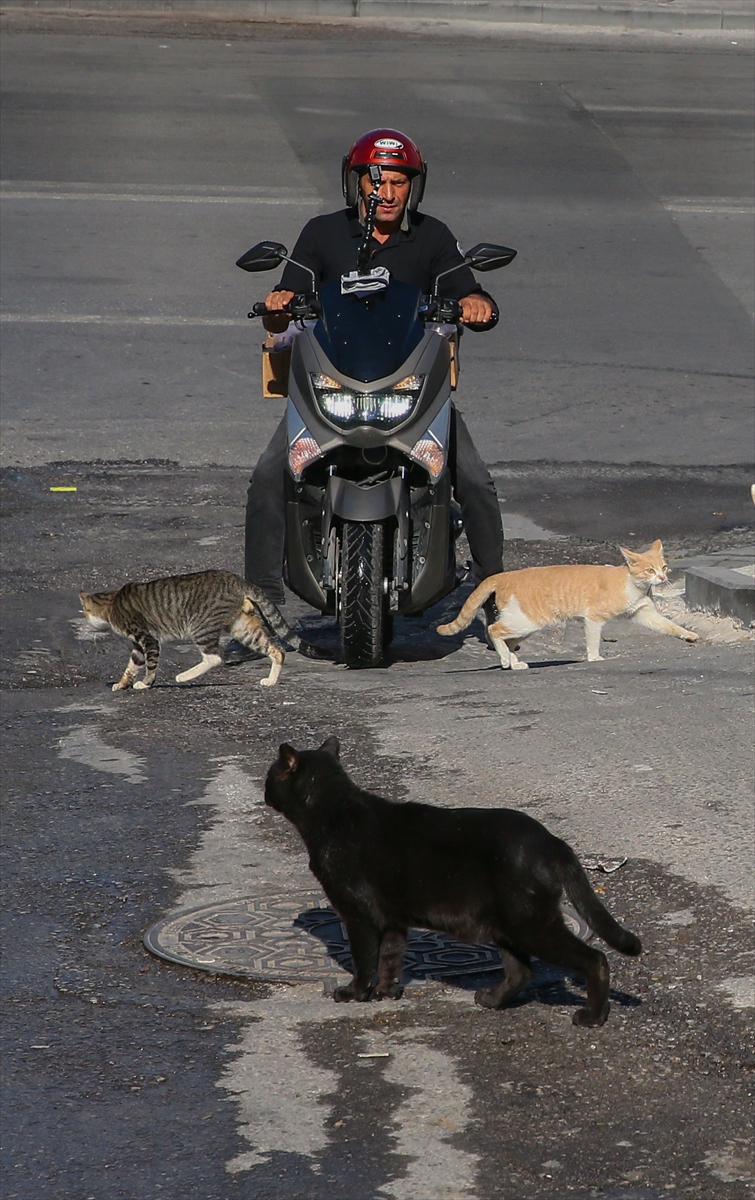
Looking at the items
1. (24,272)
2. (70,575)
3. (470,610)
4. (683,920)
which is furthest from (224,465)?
(683,920)

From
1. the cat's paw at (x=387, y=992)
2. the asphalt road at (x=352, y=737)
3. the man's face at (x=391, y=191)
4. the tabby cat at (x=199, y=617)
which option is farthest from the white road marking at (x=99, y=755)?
the man's face at (x=391, y=191)

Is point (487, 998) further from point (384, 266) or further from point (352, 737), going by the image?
point (384, 266)

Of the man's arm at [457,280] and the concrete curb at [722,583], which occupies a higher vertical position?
Answer: the man's arm at [457,280]

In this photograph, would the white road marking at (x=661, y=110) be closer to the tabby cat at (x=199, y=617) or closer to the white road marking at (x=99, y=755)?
the tabby cat at (x=199, y=617)

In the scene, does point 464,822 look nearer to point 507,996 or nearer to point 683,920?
point 507,996

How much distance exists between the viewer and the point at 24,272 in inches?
574

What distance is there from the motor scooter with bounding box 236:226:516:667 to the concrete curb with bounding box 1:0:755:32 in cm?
2001

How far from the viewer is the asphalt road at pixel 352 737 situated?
368cm

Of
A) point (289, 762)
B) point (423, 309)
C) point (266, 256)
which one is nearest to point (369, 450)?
point (423, 309)

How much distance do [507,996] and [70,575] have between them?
4827 millimetres

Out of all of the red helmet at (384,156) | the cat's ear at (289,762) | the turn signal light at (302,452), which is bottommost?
the cat's ear at (289,762)

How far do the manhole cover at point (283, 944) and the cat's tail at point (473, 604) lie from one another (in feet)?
9.27

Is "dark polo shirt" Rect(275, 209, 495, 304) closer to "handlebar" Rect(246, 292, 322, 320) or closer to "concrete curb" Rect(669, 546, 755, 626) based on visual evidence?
"handlebar" Rect(246, 292, 322, 320)

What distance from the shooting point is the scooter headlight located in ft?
21.9
